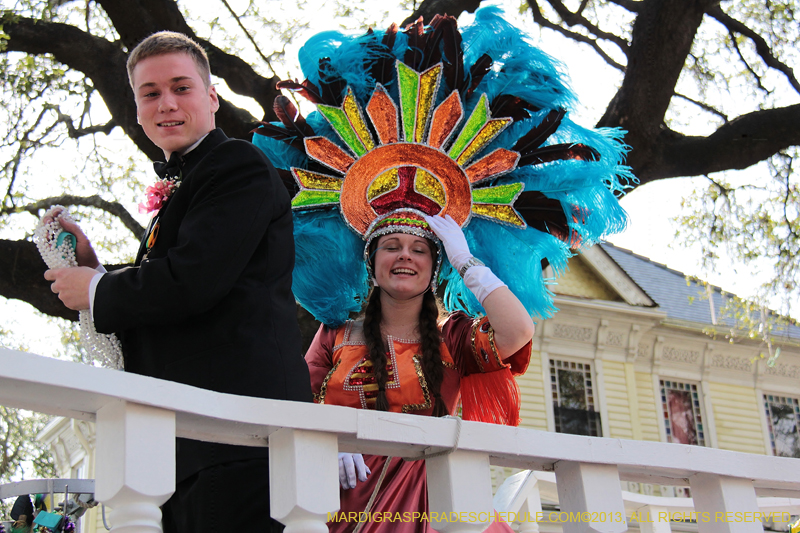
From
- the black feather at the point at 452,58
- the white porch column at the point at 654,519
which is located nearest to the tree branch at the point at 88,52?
the black feather at the point at 452,58

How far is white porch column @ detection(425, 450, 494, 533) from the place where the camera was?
1728 mm

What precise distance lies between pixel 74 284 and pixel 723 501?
5.36ft

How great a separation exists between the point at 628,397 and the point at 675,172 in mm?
10752

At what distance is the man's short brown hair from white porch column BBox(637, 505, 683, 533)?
8.98ft

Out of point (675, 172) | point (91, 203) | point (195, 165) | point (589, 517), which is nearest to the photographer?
point (589, 517)

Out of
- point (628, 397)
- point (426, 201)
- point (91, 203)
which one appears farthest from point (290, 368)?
point (628, 397)

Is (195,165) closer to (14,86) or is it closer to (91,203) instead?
(14,86)

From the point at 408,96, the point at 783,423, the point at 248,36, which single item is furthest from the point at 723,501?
the point at 783,423

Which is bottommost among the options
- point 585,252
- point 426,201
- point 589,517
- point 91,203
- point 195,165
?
point 589,517

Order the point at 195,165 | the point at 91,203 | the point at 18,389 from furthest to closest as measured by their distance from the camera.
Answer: the point at 91,203 → the point at 195,165 → the point at 18,389

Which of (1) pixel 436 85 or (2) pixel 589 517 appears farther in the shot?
(1) pixel 436 85

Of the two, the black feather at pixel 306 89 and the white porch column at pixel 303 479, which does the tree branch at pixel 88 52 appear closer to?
the black feather at pixel 306 89

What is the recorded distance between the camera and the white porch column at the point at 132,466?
141cm

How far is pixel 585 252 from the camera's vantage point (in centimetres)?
1680
